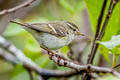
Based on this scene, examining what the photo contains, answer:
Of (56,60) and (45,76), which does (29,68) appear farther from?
(56,60)

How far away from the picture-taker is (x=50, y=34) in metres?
2.03

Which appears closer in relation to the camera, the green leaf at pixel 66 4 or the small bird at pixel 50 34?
the small bird at pixel 50 34

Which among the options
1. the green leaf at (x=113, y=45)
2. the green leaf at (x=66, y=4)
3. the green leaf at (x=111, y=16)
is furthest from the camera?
the green leaf at (x=66, y=4)

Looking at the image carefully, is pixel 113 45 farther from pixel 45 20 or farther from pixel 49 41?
pixel 45 20

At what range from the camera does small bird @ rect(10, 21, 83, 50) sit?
6.21 feet

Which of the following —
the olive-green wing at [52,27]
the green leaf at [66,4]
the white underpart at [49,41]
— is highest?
the green leaf at [66,4]

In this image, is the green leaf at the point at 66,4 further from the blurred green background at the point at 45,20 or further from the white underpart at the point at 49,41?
the white underpart at the point at 49,41

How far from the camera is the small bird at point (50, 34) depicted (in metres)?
1.89

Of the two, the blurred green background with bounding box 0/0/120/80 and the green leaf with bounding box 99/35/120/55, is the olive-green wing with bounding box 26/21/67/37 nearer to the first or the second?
the blurred green background with bounding box 0/0/120/80

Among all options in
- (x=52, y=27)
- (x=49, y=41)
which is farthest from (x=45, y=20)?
(x=49, y=41)

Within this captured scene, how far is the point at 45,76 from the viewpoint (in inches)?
101

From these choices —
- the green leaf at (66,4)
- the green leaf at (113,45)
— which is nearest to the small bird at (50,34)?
the green leaf at (66,4)

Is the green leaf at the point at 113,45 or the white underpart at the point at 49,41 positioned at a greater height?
the green leaf at the point at 113,45

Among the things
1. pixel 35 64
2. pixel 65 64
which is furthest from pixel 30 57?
pixel 65 64
